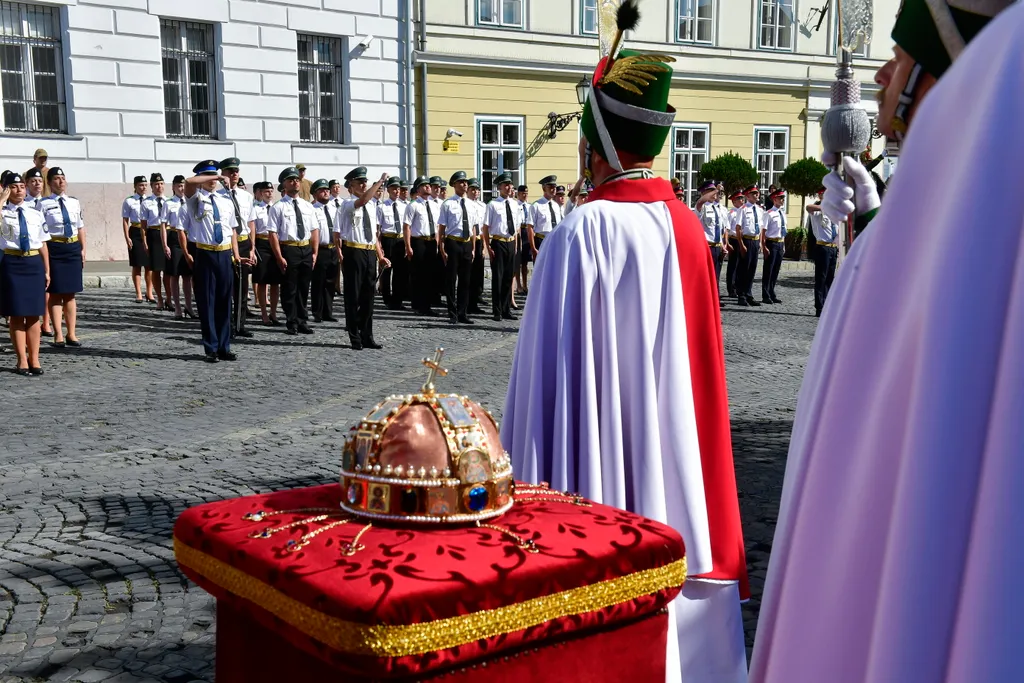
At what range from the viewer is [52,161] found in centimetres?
1803

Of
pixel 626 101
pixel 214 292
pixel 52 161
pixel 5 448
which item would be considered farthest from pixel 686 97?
pixel 626 101

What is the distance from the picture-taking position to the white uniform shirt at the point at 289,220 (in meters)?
13.7

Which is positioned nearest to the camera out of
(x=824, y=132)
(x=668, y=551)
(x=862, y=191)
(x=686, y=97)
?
(x=668, y=551)

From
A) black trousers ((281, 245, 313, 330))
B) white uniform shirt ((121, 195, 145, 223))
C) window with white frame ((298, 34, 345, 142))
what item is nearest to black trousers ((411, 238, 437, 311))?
black trousers ((281, 245, 313, 330))

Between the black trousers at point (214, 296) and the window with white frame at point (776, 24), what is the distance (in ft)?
70.8

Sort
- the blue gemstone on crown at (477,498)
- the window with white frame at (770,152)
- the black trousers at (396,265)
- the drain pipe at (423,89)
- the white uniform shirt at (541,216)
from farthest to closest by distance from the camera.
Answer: the window with white frame at (770,152) < the drain pipe at (423,89) < the white uniform shirt at (541,216) < the black trousers at (396,265) < the blue gemstone on crown at (477,498)

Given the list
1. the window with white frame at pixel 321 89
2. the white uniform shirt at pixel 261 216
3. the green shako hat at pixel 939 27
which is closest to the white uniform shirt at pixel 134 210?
the white uniform shirt at pixel 261 216

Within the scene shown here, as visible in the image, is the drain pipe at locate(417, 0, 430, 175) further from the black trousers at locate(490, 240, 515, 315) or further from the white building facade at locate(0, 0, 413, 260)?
the black trousers at locate(490, 240, 515, 315)

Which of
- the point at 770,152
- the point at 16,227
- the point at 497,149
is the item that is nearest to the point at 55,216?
the point at 16,227

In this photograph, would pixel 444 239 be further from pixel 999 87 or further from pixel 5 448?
pixel 999 87

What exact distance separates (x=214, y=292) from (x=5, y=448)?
14.6 ft

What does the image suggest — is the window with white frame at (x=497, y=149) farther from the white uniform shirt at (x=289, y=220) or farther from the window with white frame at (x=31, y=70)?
the white uniform shirt at (x=289, y=220)

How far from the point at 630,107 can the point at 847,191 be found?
0.88 metres

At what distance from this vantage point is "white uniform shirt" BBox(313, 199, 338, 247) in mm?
14391
